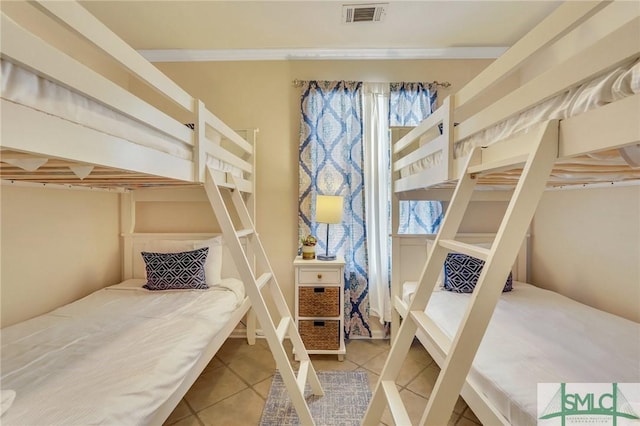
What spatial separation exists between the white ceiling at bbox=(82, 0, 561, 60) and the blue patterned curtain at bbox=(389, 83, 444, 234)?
348 millimetres

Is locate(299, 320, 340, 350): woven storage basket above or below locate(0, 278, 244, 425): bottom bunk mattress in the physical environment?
below

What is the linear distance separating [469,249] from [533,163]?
338 millimetres

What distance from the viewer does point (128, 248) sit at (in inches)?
104

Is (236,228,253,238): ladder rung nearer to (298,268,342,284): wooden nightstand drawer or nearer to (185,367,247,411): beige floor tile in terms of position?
(298,268,342,284): wooden nightstand drawer

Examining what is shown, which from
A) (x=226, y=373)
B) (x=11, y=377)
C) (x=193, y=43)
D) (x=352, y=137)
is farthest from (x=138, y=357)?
(x=193, y=43)

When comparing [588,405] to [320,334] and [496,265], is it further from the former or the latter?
[320,334]

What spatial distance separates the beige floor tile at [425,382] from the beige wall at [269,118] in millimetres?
1252

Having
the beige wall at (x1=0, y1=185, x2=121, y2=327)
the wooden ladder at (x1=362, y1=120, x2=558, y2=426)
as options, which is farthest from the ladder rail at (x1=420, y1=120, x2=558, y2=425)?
the beige wall at (x1=0, y1=185, x2=121, y2=327)

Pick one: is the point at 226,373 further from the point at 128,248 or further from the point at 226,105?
the point at 226,105

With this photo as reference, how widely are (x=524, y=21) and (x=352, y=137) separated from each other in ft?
5.06

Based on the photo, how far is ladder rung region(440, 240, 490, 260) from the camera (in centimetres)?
99

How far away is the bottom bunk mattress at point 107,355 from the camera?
3.09 ft

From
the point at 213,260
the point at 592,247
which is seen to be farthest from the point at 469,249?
the point at 213,260

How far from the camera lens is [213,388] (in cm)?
198
